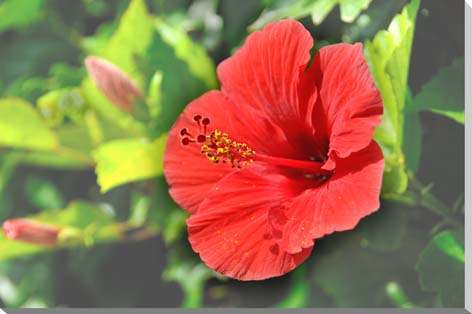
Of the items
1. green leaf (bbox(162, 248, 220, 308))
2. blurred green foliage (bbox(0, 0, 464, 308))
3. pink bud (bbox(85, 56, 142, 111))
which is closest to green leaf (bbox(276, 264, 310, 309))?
blurred green foliage (bbox(0, 0, 464, 308))

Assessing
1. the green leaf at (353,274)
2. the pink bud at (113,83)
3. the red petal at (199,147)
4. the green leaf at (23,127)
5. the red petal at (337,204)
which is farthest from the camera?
the green leaf at (23,127)

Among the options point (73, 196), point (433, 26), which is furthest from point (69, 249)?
point (433, 26)

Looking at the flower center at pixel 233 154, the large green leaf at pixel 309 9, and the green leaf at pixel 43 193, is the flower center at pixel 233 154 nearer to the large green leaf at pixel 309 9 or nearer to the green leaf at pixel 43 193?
the large green leaf at pixel 309 9

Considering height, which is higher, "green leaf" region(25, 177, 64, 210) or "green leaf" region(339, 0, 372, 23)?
"green leaf" region(339, 0, 372, 23)

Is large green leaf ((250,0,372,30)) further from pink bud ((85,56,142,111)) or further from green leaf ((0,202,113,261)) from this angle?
green leaf ((0,202,113,261))

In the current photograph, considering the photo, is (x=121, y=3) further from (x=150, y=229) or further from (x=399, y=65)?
(x=399, y=65)

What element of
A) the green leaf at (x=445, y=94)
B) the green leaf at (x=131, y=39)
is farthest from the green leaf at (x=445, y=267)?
the green leaf at (x=131, y=39)
